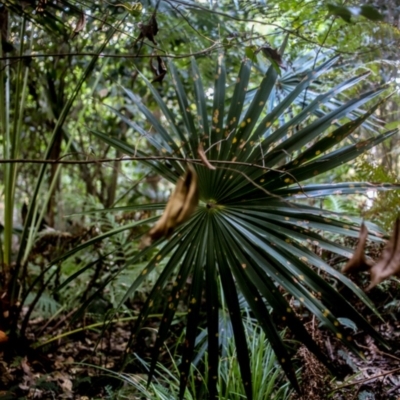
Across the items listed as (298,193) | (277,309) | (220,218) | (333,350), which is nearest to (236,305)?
(277,309)

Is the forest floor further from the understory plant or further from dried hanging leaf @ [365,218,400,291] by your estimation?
dried hanging leaf @ [365,218,400,291]

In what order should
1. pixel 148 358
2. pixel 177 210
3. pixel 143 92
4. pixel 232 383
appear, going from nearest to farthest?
pixel 177 210
pixel 232 383
pixel 148 358
pixel 143 92

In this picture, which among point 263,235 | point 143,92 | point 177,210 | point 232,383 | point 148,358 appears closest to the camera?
point 177,210

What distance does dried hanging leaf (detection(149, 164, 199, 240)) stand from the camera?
1.94ft

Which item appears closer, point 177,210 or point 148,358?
point 177,210

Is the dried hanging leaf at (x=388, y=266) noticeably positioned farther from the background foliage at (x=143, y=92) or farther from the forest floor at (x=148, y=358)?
the forest floor at (x=148, y=358)

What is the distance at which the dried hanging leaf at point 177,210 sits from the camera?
592 mm

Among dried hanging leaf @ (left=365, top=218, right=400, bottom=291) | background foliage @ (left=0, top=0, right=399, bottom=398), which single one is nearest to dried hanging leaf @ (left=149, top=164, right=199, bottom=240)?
dried hanging leaf @ (left=365, top=218, right=400, bottom=291)

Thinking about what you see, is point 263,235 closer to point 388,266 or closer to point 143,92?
point 388,266

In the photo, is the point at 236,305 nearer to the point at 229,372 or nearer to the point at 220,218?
the point at 220,218

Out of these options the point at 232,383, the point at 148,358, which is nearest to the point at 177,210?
the point at 232,383

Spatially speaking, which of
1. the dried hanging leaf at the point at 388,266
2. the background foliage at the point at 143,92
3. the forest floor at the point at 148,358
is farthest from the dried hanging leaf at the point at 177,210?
the forest floor at the point at 148,358

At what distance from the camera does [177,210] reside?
0.60 m

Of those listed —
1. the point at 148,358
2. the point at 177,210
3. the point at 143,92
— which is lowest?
the point at 148,358
